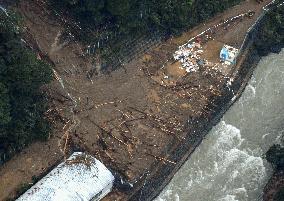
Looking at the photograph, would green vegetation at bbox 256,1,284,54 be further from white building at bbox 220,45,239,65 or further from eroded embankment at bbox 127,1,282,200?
white building at bbox 220,45,239,65

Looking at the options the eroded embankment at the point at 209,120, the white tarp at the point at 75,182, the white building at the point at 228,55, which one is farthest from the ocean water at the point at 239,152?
the white tarp at the point at 75,182

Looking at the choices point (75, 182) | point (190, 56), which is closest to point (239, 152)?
point (190, 56)

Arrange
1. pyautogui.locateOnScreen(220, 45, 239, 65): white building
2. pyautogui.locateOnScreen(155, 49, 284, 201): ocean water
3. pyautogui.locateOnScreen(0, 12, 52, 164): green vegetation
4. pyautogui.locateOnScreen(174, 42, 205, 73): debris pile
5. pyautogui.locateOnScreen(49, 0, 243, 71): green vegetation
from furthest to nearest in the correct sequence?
pyautogui.locateOnScreen(220, 45, 239, 65): white building
pyautogui.locateOnScreen(174, 42, 205, 73): debris pile
pyautogui.locateOnScreen(49, 0, 243, 71): green vegetation
pyautogui.locateOnScreen(155, 49, 284, 201): ocean water
pyautogui.locateOnScreen(0, 12, 52, 164): green vegetation

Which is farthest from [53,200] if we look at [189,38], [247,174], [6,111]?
[189,38]

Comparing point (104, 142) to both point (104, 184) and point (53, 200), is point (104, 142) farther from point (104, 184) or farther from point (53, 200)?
point (53, 200)

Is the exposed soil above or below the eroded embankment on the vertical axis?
above

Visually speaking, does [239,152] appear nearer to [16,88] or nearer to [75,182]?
[75,182]

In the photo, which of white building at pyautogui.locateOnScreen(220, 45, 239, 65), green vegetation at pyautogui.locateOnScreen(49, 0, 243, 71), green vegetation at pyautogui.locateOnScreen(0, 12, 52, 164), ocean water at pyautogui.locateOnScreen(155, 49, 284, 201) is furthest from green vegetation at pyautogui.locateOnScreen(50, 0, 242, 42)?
ocean water at pyautogui.locateOnScreen(155, 49, 284, 201)
